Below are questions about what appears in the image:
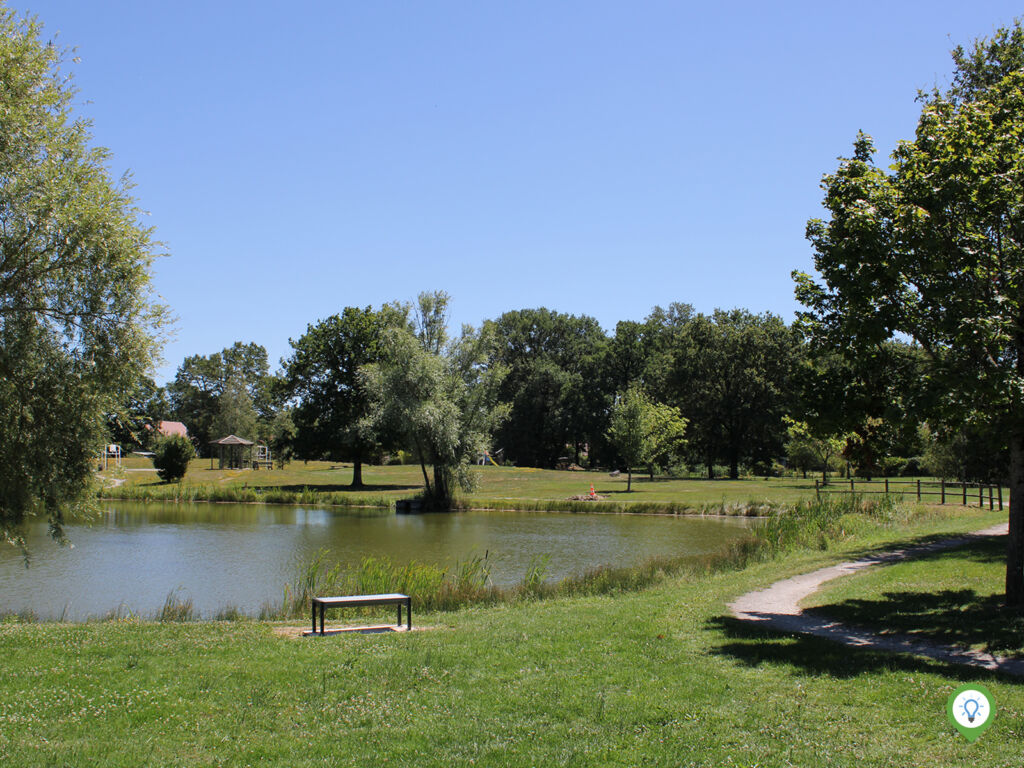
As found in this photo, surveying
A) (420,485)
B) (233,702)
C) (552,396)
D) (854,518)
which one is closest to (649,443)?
(420,485)

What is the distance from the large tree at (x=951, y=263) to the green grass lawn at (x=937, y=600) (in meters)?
1.05

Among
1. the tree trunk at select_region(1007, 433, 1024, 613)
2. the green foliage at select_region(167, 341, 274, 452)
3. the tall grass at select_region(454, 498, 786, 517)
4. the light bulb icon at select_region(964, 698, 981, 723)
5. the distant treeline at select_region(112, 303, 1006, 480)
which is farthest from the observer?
the green foliage at select_region(167, 341, 274, 452)

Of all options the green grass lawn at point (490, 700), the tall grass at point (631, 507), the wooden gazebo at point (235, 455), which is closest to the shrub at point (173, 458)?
the wooden gazebo at point (235, 455)

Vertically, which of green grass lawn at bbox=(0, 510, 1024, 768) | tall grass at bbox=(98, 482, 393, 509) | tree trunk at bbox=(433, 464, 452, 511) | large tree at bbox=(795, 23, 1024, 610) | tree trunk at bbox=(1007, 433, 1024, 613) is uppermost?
large tree at bbox=(795, 23, 1024, 610)

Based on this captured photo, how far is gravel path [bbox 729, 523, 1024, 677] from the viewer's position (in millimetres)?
9430

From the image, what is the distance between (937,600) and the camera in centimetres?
1304

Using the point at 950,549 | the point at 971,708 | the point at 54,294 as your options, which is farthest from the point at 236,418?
the point at 971,708

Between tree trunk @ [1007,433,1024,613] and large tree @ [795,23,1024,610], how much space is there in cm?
1

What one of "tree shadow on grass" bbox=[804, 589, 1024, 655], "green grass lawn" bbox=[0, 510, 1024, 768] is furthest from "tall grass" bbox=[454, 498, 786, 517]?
"green grass lawn" bbox=[0, 510, 1024, 768]

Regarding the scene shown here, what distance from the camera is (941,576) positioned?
50.1ft

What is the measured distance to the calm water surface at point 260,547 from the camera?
64.6 ft

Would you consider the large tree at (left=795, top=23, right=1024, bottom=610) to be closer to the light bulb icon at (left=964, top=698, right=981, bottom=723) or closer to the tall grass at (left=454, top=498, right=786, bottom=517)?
the light bulb icon at (left=964, top=698, right=981, bottom=723)

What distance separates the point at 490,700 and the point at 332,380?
52.4 metres

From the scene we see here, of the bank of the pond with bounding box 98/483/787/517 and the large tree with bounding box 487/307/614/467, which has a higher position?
the large tree with bounding box 487/307/614/467
